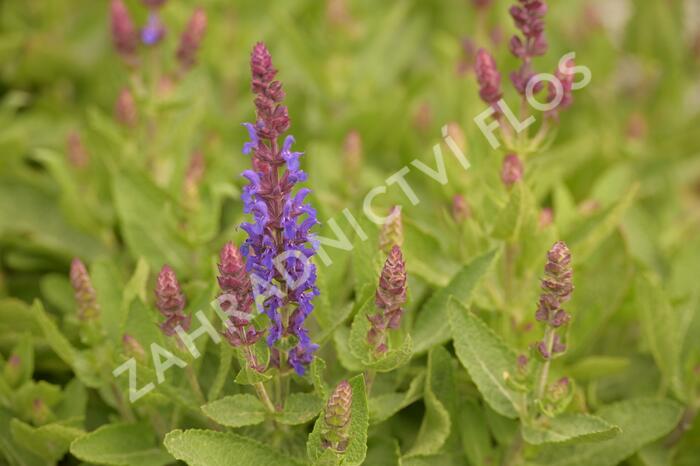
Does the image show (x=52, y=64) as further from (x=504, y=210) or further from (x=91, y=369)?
(x=504, y=210)

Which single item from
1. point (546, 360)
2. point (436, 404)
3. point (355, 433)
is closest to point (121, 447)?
point (355, 433)

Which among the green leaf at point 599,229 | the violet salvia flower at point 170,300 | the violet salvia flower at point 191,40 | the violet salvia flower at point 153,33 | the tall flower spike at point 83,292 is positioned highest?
the violet salvia flower at point 153,33

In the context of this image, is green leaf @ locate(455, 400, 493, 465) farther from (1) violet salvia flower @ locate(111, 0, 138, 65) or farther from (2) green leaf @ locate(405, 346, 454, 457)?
(1) violet salvia flower @ locate(111, 0, 138, 65)

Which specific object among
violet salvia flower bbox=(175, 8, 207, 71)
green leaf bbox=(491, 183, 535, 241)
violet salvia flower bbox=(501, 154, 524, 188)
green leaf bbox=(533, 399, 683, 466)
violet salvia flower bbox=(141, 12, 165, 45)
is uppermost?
violet salvia flower bbox=(141, 12, 165, 45)

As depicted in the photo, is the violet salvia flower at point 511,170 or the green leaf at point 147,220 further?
the green leaf at point 147,220

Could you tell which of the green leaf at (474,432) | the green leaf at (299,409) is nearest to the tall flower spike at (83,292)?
the green leaf at (299,409)

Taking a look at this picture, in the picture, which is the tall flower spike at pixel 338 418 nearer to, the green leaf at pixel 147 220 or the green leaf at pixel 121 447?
the green leaf at pixel 121 447

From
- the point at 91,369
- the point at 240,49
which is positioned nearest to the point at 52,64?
the point at 240,49

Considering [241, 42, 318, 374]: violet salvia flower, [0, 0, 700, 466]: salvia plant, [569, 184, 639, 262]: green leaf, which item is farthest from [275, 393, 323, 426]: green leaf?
[569, 184, 639, 262]: green leaf
